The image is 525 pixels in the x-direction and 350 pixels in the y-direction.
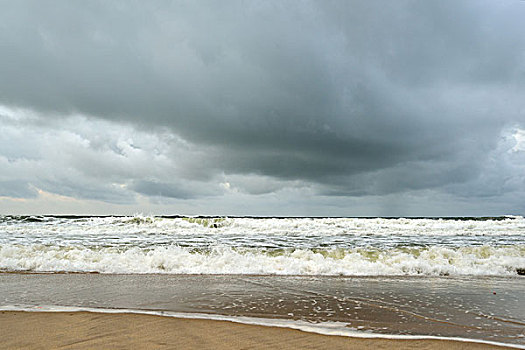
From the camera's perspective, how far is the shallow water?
480 centimetres

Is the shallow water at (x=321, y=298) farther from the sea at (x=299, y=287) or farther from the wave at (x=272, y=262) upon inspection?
the wave at (x=272, y=262)

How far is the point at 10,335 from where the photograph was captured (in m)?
4.13

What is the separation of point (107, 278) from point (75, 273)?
5.64 ft

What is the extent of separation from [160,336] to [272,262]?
727 centimetres

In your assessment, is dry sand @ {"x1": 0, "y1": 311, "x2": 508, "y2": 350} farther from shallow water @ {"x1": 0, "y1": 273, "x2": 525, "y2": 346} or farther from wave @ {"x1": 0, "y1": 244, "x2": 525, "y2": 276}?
wave @ {"x1": 0, "y1": 244, "x2": 525, "y2": 276}

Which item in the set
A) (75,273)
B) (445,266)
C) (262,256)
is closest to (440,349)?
(445,266)

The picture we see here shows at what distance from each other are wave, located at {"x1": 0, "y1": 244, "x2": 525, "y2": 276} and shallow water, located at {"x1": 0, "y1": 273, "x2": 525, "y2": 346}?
95 centimetres

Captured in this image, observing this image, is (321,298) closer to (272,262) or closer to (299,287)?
(299,287)

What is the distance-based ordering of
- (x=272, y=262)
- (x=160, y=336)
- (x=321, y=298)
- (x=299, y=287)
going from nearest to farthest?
(x=160, y=336) < (x=321, y=298) < (x=299, y=287) < (x=272, y=262)

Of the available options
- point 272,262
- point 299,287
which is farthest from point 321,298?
point 272,262

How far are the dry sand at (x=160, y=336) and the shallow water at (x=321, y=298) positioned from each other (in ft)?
1.89

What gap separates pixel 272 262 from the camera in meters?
11.1

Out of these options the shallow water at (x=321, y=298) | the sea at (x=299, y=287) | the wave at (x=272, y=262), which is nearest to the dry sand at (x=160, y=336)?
the sea at (x=299, y=287)

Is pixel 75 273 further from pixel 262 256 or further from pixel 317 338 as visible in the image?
pixel 317 338
